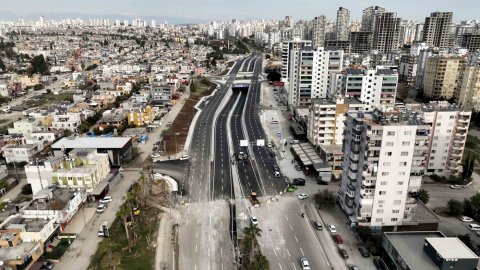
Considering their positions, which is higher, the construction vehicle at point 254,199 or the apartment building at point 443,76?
the apartment building at point 443,76

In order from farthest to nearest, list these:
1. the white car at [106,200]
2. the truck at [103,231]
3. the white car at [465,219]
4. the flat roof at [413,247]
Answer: the white car at [106,200]
the white car at [465,219]
the truck at [103,231]
the flat roof at [413,247]

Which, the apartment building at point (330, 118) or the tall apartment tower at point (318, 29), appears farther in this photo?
the tall apartment tower at point (318, 29)

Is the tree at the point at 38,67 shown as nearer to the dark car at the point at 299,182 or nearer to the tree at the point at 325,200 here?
the dark car at the point at 299,182

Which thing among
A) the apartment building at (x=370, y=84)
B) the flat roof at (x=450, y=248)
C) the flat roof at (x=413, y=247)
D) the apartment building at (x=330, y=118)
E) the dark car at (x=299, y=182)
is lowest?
the dark car at (x=299, y=182)

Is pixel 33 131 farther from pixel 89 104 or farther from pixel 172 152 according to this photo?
pixel 172 152

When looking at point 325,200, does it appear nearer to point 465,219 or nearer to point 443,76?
point 465,219

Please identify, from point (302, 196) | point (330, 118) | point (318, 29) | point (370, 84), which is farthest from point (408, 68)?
point (302, 196)

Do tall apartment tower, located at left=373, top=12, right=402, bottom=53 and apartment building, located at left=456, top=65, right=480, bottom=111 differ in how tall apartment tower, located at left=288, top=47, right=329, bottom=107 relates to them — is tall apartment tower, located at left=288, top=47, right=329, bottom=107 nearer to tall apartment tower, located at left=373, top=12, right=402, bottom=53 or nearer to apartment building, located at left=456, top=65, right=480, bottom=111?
apartment building, located at left=456, top=65, right=480, bottom=111

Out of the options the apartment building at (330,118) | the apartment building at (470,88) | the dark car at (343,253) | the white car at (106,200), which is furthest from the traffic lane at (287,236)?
the apartment building at (470,88)

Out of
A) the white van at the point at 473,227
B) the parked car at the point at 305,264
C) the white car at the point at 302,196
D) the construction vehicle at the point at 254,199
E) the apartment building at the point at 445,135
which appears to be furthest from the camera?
the apartment building at the point at 445,135
